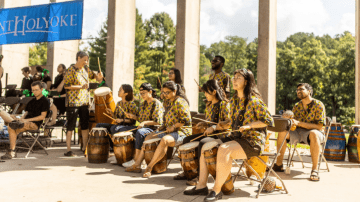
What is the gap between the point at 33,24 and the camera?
895 centimetres

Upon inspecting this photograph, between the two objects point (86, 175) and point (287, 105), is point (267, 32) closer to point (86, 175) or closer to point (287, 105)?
point (86, 175)

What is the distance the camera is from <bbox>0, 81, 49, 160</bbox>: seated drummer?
6.36 m

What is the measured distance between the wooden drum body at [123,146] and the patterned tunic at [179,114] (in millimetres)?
871

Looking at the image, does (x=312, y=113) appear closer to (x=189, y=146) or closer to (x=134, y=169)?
(x=189, y=146)

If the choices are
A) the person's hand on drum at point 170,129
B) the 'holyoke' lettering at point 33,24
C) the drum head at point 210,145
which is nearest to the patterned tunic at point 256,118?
the drum head at point 210,145

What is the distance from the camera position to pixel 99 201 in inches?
143

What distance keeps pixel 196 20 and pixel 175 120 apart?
198 inches

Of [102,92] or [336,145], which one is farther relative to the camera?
[336,145]

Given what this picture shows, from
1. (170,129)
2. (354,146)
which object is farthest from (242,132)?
(354,146)

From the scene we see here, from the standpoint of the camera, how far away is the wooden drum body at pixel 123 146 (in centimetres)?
568

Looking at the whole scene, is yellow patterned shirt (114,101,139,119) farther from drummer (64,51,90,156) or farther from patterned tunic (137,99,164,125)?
drummer (64,51,90,156)

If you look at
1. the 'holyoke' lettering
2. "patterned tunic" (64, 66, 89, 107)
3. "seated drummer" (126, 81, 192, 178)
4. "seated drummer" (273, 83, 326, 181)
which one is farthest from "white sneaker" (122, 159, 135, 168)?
the 'holyoke' lettering

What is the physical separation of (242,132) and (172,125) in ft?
4.95

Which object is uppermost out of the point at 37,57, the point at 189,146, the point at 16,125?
the point at 37,57
